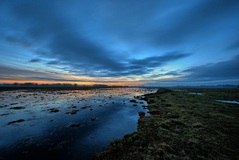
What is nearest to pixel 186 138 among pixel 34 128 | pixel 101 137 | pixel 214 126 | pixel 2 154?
pixel 214 126

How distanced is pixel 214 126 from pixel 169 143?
374 inches

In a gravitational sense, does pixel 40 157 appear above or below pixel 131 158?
below

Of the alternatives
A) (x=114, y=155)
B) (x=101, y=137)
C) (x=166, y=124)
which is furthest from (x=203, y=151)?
(x=101, y=137)

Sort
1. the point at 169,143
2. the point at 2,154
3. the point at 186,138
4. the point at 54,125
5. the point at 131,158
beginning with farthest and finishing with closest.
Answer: the point at 54,125 → the point at 186,138 → the point at 169,143 → the point at 2,154 → the point at 131,158

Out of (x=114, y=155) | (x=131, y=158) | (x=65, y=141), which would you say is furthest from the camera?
(x=65, y=141)

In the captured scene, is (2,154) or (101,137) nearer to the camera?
(2,154)

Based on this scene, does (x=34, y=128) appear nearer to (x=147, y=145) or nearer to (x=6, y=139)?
(x=6, y=139)

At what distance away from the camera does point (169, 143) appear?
36.0 feet

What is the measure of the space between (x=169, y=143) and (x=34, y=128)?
18766mm

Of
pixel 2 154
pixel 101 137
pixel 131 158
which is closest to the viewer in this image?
pixel 131 158

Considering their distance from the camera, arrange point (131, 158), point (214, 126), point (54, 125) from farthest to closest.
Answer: point (54, 125), point (214, 126), point (131, 158)

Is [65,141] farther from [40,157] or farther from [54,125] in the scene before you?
[54,125]

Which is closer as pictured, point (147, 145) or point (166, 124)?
point (147, 145)

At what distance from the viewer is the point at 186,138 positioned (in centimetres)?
1200
